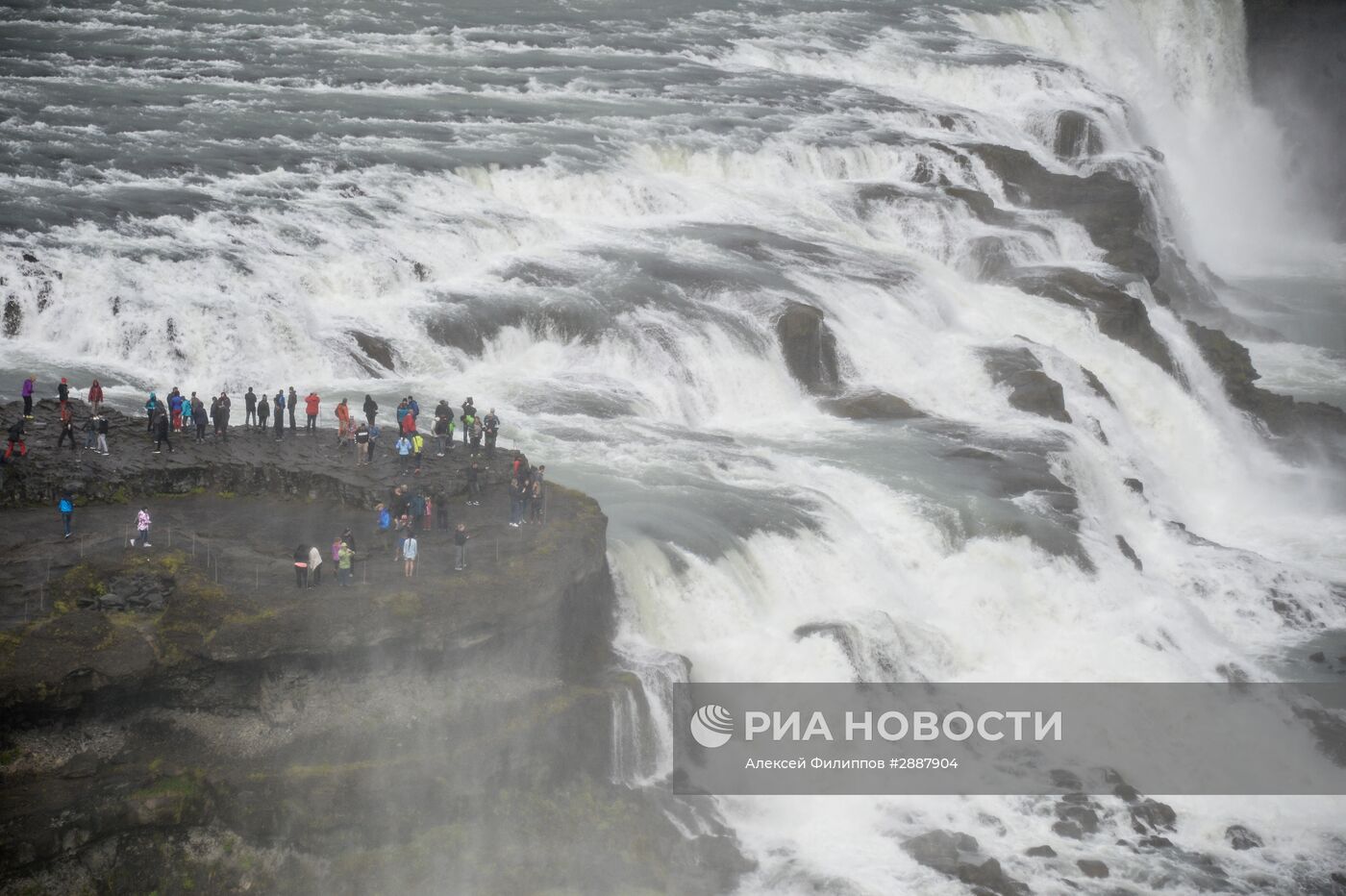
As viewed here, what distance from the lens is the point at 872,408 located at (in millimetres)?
40750

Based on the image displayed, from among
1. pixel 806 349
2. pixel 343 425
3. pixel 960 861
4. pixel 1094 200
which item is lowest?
pixel 960 861

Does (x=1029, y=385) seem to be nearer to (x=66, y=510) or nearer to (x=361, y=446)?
(x=361, y=446)

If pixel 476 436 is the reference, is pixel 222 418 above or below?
above

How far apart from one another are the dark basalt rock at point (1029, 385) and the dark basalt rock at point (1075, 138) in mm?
22785

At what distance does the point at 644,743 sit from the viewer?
25.6 meters

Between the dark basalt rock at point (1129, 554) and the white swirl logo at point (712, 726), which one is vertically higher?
the dark basalt rock at point (1129, 554)

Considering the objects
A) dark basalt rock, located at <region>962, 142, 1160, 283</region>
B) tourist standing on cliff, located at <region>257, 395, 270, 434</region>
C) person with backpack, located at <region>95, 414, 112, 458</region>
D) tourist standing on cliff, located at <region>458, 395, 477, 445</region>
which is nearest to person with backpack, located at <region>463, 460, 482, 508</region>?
tourist standing on cliff, located at <region>458, 395, 477, 445</region>

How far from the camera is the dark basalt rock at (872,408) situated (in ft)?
133

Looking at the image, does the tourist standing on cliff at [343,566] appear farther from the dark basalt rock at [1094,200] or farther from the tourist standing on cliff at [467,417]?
the dark basalt rock at [1094,200]

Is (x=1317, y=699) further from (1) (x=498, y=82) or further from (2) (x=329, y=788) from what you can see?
(1) (x=498, y=82)

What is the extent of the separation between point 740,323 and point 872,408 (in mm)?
4374

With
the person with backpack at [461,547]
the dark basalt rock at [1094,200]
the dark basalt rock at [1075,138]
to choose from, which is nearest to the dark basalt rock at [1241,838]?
the person with backpack at [461,547]

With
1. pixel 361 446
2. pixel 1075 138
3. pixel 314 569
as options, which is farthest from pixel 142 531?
pixel 1075 138

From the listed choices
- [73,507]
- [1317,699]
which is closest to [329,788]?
[73,507]
